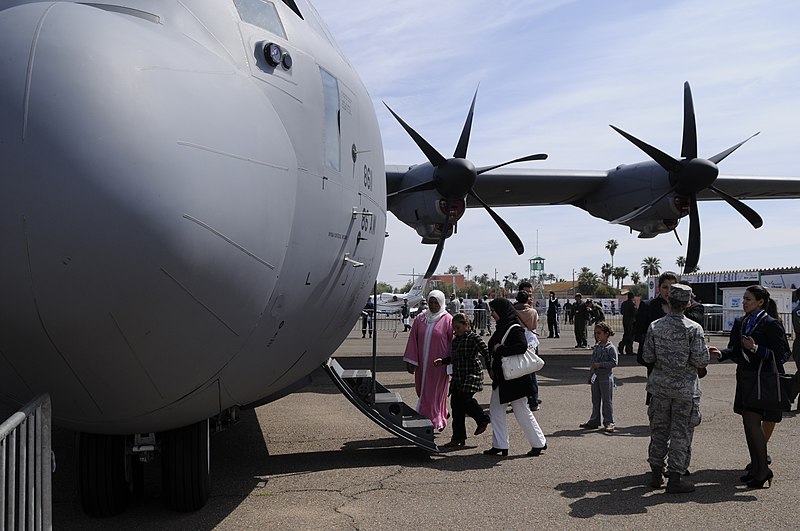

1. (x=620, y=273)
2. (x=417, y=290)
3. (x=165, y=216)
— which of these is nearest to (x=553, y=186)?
(x=165, y=216)

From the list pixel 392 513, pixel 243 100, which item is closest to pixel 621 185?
pixel 392 513

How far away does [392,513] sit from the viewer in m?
5.55

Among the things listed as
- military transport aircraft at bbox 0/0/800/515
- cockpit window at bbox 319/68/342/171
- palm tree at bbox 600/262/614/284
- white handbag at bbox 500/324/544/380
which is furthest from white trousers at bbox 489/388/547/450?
palm tree at bbox 600/262/614/284

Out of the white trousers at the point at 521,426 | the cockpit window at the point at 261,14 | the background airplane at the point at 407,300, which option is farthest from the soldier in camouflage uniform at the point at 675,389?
the background airplane at the point at 407,300

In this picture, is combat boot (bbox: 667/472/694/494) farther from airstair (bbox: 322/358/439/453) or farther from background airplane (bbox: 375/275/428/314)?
background airplane (bbox: 375/275/428/314)

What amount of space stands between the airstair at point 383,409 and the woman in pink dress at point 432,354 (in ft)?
2.78

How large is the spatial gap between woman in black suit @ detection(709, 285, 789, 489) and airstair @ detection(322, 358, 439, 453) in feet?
9.54

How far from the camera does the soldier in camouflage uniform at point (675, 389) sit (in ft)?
20.4

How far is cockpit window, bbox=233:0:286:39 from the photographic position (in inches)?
177

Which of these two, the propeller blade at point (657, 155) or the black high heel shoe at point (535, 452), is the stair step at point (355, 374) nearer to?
the black high heel shoe at point (535, 452)

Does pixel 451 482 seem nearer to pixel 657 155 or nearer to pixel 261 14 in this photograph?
pixel 261 14

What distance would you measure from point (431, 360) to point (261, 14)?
4.97 metres

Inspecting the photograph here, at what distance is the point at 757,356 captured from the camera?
6488mm

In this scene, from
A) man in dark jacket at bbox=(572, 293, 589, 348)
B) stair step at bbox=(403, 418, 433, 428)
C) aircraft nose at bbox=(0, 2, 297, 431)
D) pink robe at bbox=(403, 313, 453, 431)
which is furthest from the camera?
man in dark jacket at bbox=(572, 293, 589, 348)
